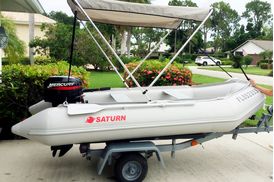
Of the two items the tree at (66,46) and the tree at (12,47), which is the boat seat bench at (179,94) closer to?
the tree at (12,47)

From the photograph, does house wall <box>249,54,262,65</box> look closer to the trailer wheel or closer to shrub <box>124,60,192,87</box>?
shrub <box>124,60,192,87</box>

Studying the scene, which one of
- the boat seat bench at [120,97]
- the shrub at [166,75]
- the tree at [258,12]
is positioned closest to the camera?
the boat seat bench at [120,97]

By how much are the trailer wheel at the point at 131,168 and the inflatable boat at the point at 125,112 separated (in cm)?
29

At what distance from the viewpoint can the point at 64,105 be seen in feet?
14.9

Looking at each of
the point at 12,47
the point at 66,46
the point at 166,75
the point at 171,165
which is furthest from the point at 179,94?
the point at 66,46

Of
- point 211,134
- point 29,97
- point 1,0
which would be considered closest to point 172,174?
point 211,134

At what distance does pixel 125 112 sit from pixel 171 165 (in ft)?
4.76

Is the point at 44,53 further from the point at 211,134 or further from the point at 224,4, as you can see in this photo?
the point at 224,4

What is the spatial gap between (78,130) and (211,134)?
1.91m

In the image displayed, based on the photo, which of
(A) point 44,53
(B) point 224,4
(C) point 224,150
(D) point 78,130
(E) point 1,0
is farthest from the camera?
(B) point 224,4

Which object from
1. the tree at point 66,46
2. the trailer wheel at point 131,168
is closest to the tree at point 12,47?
the tree at point 66,46

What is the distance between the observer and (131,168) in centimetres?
473

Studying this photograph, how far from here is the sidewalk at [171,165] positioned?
4.96 meters

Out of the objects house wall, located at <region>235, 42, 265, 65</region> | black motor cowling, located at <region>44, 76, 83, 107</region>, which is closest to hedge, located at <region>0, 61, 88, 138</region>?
black motor cowling, located at <region>44, 76, 83, 107</region>
